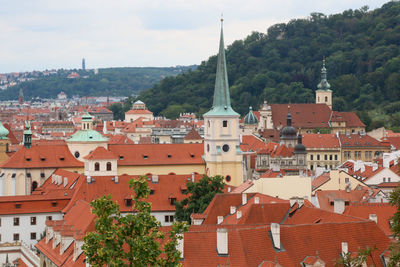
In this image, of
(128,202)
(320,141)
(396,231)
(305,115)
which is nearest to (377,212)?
(396,231)

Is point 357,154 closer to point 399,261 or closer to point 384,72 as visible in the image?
point 384,72

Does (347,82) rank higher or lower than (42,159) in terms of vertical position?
higher

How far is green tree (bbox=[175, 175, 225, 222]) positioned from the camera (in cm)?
6372

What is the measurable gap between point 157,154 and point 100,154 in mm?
5810

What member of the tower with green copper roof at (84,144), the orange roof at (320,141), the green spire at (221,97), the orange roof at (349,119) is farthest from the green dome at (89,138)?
the orange roof at (349,119)

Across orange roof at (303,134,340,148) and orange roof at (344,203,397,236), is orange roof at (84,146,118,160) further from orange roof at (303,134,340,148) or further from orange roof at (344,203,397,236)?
orange roof at (303,134,340,148)

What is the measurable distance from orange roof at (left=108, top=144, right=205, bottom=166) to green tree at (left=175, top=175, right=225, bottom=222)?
18689 millimetres

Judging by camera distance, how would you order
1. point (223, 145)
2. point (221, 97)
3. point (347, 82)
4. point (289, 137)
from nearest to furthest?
point (223, 145) < point (221, 97) < point (289, 137) < point (347, 82)

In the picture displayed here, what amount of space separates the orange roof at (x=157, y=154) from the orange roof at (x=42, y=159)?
384 cm

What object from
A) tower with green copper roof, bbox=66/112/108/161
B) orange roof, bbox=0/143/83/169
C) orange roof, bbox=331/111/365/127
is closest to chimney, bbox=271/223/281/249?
orange roof, bbox=0/143/83/169

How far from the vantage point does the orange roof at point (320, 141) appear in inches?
4838

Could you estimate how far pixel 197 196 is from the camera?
214ft

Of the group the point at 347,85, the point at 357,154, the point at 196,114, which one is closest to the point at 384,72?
the point at 347,85

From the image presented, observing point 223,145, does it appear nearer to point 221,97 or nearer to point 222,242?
point 221,97
